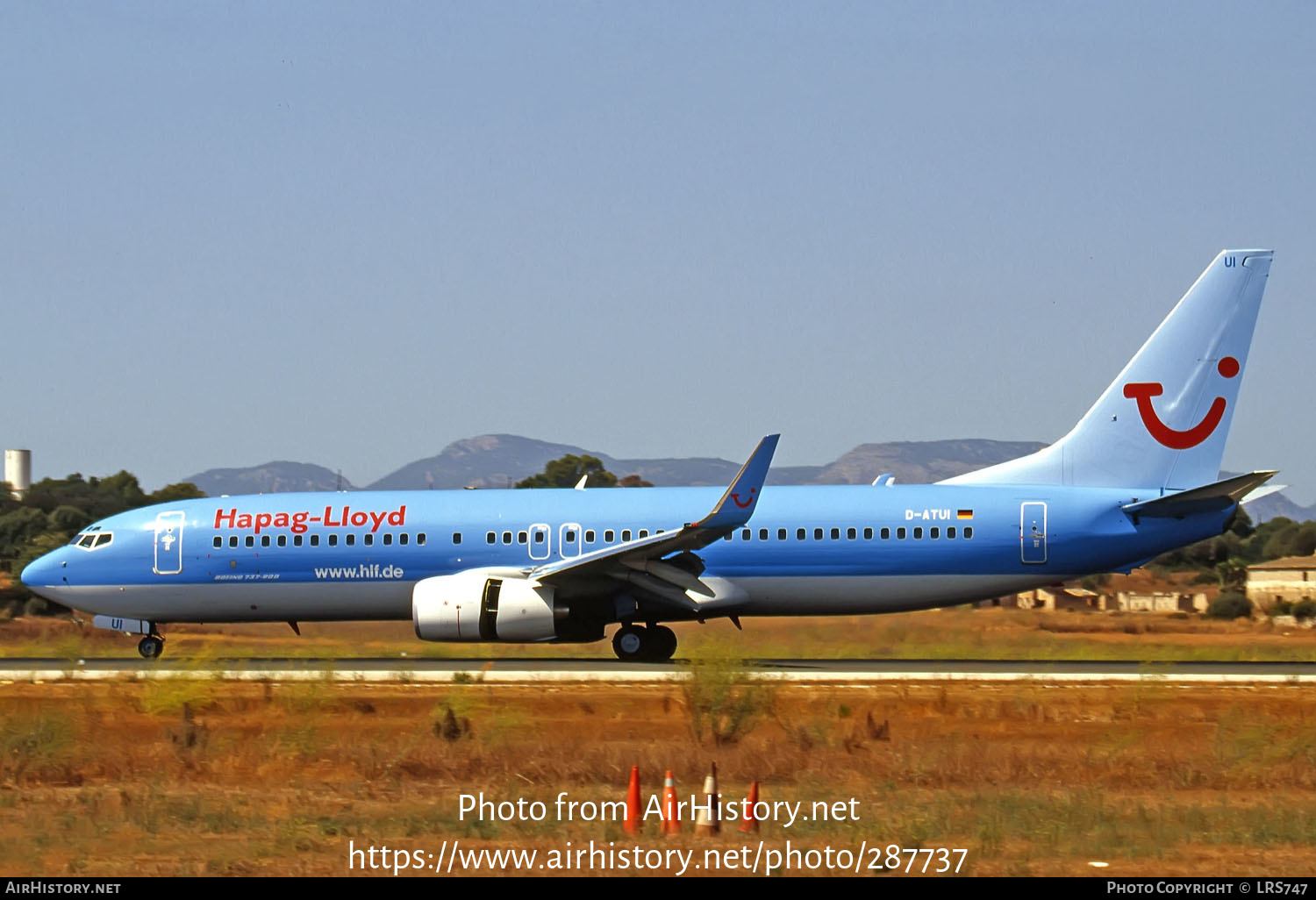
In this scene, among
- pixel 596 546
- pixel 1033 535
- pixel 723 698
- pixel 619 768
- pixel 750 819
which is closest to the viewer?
pixel 750 819

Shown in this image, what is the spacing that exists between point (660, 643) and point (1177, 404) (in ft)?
31.6

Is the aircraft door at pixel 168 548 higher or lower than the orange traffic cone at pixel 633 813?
higher

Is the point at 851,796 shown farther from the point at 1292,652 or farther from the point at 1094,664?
the point at 1292,652

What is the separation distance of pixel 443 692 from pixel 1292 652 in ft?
53.7

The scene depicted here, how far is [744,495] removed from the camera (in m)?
23.4

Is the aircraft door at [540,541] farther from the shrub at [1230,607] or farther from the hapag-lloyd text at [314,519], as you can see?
the shrub at [1230,607]

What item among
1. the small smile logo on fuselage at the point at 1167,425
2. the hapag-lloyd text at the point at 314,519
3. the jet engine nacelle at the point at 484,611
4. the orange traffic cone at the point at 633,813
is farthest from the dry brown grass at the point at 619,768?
the small smile logo on fuselage at the point at 1167,425

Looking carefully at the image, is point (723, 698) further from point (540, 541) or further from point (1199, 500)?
point (1199, 500)

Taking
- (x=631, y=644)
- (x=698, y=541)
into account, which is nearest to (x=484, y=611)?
(x=631, y=644)

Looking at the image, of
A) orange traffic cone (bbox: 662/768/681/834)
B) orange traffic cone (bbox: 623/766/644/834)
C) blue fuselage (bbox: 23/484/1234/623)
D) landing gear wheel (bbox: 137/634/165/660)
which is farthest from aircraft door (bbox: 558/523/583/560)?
orange traffic cone (bbox: 662/768/681/834)

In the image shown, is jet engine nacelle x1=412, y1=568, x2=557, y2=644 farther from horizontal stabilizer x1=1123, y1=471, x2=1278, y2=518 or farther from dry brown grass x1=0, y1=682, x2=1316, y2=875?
horizontal stabilizer x1=1123, y1=471, x2=1278, y2=518

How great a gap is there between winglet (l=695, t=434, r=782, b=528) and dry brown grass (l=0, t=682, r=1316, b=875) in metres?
3.45

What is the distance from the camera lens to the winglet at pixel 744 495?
2306 centimetres

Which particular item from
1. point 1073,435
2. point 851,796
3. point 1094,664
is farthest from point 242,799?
point 1073,435
